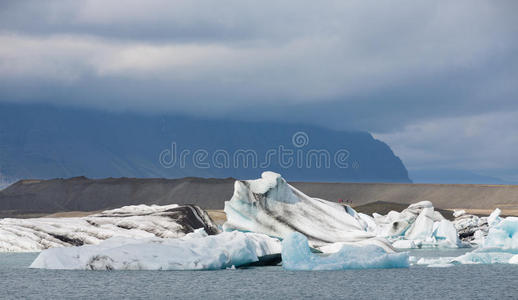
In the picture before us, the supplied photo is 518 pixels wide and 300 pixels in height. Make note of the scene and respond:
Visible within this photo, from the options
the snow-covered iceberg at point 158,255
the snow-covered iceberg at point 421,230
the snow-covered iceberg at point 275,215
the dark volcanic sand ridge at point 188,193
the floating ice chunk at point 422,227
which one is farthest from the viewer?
the dark volcanic sand ridge at point 188,193

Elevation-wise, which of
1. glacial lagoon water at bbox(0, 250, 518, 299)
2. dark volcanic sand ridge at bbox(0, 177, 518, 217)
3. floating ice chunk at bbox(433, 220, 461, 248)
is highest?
dark volcanic sand ridge at bbox(0, 177, 518, 217)

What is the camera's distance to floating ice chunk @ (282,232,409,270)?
2053 centimetres

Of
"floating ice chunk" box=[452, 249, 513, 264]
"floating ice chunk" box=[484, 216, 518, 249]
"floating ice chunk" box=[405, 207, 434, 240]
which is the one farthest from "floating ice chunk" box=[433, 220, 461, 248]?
"floating ice chunk" box=[452, 249, 513, 264]

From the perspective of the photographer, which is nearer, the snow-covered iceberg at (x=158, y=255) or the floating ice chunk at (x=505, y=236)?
the snow-covered iceberg at (x=158, y=255)

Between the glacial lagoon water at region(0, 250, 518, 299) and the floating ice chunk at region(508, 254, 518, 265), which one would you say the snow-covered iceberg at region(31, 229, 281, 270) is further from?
the floating ice chunk at region(508, 254, 518, 265)

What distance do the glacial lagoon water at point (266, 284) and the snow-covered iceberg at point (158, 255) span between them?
16.8 inches

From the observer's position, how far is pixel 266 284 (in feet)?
57.6

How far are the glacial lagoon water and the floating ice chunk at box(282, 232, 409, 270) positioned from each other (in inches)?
13.5

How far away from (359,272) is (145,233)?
15.1m

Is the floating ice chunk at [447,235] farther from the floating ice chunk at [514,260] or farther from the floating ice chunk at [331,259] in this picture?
the floating ice chunk at [331,259]

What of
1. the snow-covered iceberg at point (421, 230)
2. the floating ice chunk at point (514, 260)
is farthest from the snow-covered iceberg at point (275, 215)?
the snow-covered iceberg at point (421, 230)

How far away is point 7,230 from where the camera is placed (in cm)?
3191

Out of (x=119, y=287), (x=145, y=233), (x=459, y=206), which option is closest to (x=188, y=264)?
(x=119, y=287)

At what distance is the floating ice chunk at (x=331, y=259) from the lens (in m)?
20.5
